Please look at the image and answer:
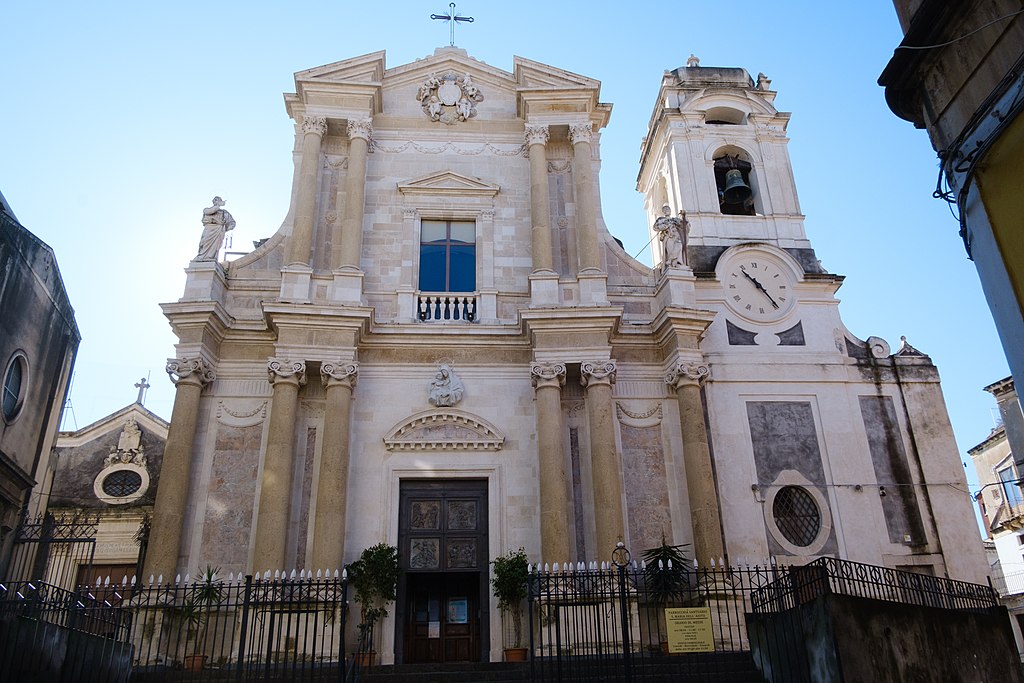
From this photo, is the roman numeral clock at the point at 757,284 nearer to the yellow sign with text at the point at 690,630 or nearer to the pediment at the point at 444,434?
the pediment at the point at 444,434

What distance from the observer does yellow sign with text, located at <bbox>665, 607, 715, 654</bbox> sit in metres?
11.2

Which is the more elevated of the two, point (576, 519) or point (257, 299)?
point (257, 299)

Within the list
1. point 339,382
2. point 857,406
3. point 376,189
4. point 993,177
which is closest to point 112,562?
point 339,382

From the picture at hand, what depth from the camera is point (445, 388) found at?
1497cm

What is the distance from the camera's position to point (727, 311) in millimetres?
16547

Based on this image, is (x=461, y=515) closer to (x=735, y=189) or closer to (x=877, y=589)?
(x=877, y=589)

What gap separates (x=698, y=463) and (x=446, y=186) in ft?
24.5

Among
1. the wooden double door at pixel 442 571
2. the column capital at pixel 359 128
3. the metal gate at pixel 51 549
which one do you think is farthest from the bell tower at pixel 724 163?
the metal gate at pixel 51 549

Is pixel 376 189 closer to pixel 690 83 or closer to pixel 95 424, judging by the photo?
pixel 690 83

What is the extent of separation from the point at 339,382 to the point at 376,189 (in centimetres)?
470

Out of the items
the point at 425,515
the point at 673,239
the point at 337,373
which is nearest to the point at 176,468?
the point at 337,373

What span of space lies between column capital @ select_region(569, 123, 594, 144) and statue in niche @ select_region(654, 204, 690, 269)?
2.23 metres

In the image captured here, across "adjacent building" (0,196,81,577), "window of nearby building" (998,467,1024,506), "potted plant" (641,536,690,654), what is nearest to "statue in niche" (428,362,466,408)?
"potted plant" (641,536,690,654)

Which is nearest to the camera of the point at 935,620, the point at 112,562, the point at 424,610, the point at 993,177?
the point at 993,177
